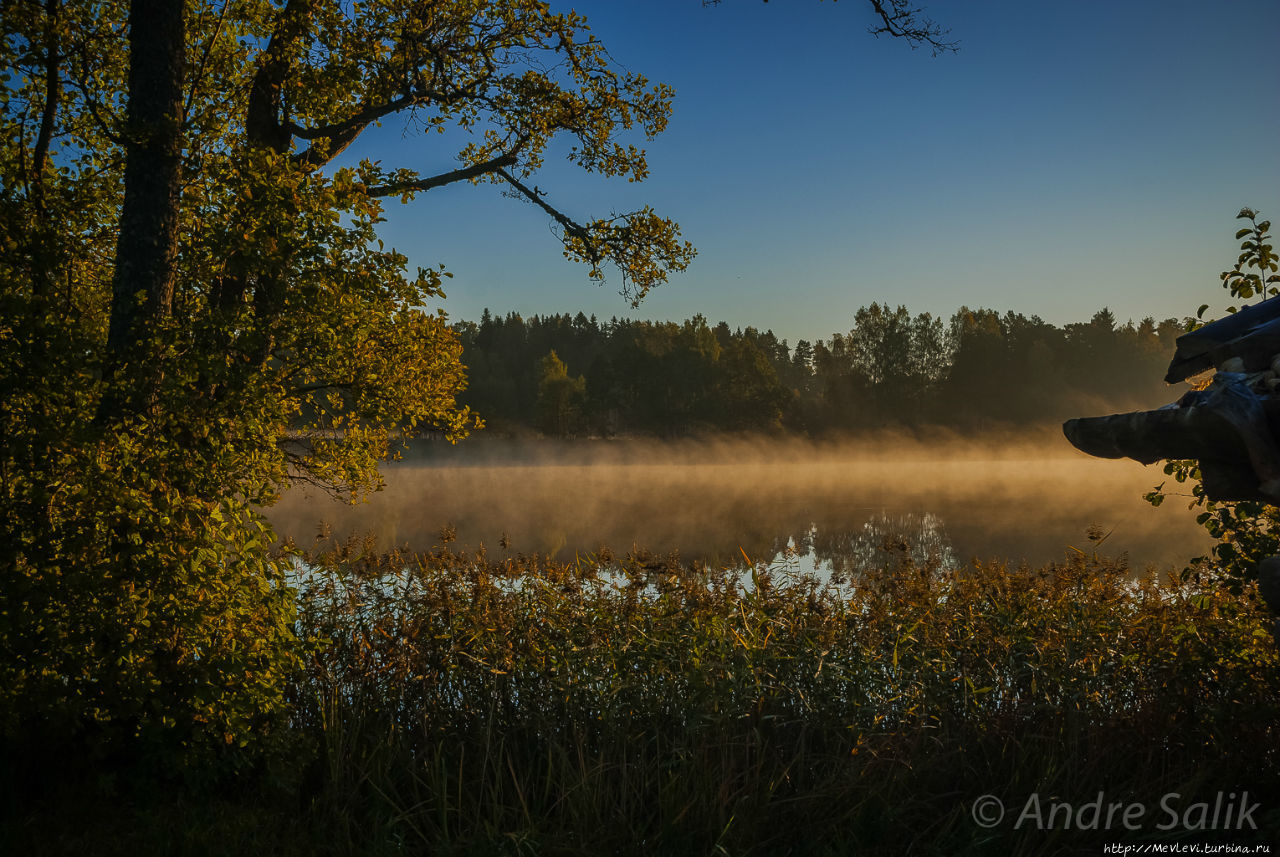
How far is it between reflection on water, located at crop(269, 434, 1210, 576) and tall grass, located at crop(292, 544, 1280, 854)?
171 centimetres

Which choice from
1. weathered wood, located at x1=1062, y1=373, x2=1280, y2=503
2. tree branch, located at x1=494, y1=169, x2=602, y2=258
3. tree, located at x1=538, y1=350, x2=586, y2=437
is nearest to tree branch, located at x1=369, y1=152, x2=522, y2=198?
tree branch, located at x1=494, y1=169, x2=602, y2=258

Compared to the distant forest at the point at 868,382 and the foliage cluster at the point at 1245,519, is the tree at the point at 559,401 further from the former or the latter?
the foliage cluster at the point at 1245,519

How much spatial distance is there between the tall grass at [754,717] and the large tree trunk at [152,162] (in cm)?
268

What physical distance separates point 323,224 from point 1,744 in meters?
3.75

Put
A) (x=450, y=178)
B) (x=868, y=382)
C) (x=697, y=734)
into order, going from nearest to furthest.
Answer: (x=697, y=734), (x=450, y=178), (x=868, y=382)

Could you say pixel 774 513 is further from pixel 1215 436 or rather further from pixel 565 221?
pixel 1215 436

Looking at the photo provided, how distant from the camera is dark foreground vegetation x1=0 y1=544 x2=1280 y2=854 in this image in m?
4.22

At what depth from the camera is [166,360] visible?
4.89m

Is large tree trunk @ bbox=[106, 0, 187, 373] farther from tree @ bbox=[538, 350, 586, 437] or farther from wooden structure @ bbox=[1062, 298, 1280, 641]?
tree @ bbox=[538, 350, 586, 437]

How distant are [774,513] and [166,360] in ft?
67.0

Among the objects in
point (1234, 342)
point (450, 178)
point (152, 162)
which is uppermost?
point (450, 178)

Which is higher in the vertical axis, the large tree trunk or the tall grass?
the large tree trunk

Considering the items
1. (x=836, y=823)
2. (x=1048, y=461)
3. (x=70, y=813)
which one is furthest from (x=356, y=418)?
(x=1048, y=461)

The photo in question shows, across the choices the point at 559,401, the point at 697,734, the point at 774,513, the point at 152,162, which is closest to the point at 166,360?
the point at 152,162
